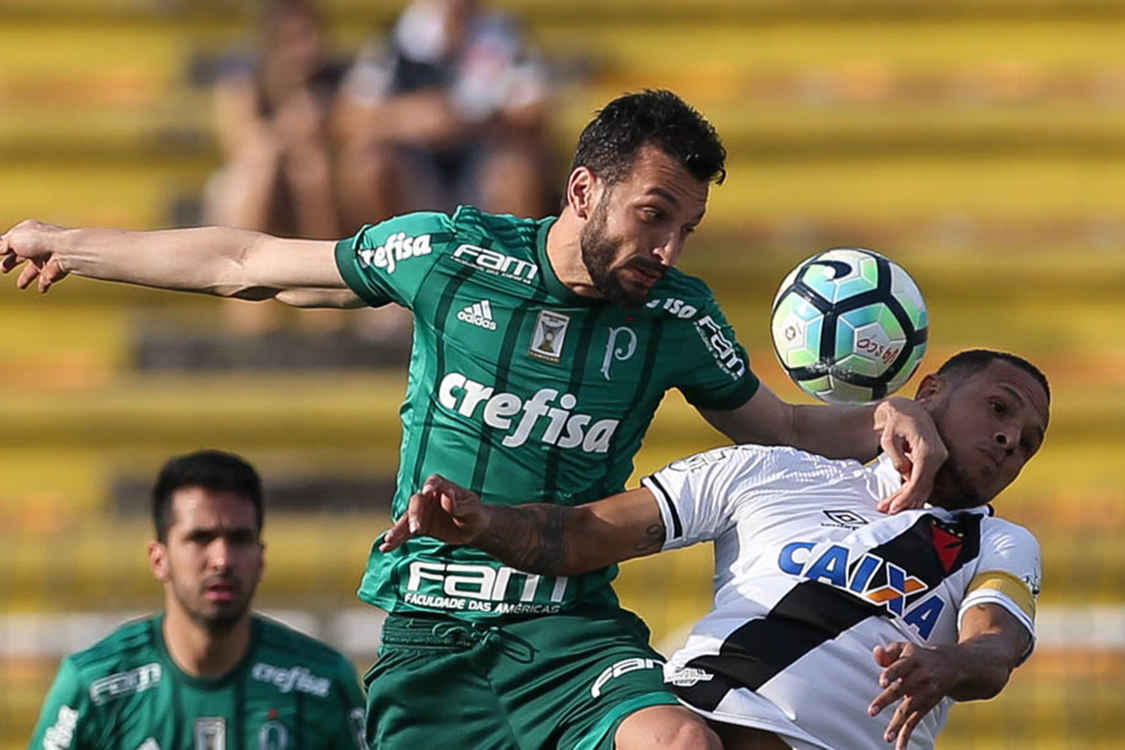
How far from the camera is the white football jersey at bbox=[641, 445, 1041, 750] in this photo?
186 inches

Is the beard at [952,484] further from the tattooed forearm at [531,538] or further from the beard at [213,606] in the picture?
the beard at [213,606]

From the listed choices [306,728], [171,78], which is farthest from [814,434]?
[171,78]

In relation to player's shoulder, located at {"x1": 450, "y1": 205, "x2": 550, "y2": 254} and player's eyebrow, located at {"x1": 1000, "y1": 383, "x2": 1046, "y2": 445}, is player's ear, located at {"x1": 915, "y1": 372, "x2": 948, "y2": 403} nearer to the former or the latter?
player's eyebrow, located at {"x1": 1000, "y1": 383, "x2": 1046, "y2": 445}

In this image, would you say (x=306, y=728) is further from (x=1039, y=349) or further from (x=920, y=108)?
(x=920, y=108)

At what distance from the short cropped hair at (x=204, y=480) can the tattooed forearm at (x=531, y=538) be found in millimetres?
2469

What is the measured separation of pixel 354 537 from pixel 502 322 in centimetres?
494

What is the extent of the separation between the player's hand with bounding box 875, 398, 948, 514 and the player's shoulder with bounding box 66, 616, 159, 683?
3.33 m

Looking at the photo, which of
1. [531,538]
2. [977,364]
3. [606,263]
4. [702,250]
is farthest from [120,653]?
[702,250]

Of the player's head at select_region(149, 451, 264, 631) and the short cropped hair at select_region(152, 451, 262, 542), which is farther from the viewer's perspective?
the short cropped hair at select_region(152, 451, 262, 542)

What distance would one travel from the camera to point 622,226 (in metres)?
5.05

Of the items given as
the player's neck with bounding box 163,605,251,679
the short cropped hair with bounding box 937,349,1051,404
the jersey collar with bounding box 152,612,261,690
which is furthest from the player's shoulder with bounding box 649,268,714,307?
the jersey collar with bounding box 152,612,261,690

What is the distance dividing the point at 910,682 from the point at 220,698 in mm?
3697

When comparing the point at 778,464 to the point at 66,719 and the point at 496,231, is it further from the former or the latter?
the point at 66,719

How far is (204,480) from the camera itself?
23.9 ft
